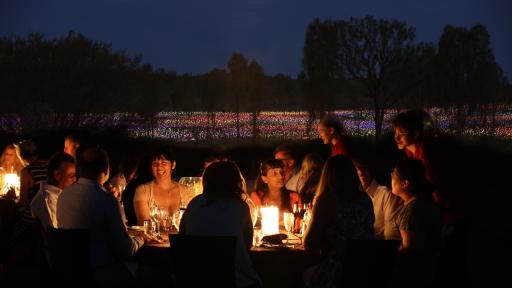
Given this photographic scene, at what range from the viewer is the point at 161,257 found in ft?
16.2

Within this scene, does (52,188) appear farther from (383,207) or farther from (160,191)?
(383,207)

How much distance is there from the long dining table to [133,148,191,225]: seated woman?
0.90 m

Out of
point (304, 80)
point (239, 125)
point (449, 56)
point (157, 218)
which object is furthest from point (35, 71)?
point (157, 218)

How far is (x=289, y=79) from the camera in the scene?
18.2m

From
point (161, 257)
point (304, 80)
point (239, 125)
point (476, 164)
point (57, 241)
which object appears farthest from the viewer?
point (304, 80)

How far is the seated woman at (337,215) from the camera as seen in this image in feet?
13.8

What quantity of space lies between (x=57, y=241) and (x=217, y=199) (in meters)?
1.00

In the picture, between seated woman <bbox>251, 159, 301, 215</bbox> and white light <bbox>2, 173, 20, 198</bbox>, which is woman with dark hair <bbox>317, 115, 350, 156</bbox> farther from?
white light <bbox>2, 173, 20, 198</bbox>

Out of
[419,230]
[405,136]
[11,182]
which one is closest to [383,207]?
[405,136]

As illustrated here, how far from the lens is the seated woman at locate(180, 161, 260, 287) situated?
4.16m

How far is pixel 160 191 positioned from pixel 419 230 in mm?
2688

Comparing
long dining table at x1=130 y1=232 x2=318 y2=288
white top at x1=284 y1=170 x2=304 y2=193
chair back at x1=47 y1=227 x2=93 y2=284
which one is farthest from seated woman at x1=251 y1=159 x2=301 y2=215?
chair back at x1=47 y1=227 x2=93 y2=284

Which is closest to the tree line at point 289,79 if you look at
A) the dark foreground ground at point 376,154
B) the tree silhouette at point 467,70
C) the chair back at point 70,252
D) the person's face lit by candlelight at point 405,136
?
the tree silhouette at point 467,70

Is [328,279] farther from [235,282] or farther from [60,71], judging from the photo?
[60,71]
